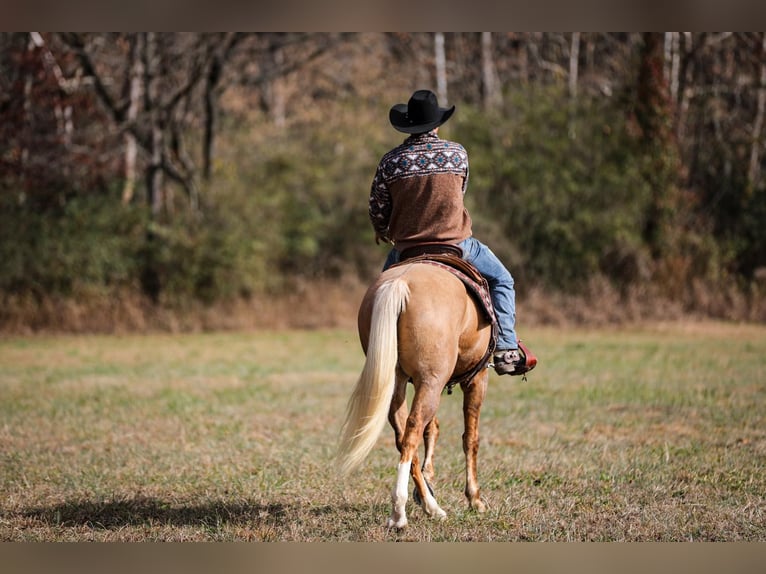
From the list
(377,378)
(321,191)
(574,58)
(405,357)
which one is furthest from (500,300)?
(574,58)

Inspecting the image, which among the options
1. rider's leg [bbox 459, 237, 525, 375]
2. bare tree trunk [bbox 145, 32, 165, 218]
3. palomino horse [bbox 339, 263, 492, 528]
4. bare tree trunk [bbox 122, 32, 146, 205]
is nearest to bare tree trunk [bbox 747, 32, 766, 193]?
bare tree trunk [bbox 145, 32, 165, 218]

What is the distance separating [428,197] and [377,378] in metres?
1.33

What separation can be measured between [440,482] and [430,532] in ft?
5.32

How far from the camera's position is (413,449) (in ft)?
18.4

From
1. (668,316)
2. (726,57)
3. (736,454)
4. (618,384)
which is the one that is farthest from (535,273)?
(736,454)

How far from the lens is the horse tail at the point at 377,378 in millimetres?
5590

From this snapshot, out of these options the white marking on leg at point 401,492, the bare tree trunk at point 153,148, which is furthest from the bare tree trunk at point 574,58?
the white marking on leg at point 401,492

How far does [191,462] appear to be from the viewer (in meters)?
8.23

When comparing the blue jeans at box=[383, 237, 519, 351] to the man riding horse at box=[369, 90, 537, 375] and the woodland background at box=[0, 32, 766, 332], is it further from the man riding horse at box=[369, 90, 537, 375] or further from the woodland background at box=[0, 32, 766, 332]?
the woodland background at box=[0, 32, 766, 332]

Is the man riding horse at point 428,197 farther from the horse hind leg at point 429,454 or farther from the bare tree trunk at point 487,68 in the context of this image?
the bare tree trunk at point 487,68

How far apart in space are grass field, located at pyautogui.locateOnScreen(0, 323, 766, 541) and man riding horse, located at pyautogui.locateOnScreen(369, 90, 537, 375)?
142 centimetres

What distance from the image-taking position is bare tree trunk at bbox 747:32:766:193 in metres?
23.6

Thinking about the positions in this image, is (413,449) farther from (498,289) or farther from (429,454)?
(498,289)

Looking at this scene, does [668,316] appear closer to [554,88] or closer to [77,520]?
[554,88]
